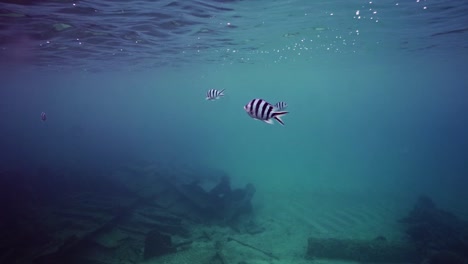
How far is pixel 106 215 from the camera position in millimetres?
13406

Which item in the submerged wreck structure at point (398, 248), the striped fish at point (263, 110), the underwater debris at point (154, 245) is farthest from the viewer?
the submerged wreck structure at point (398, 248)

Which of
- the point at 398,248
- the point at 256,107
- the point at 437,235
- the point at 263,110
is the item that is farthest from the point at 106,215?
the point at 437,235

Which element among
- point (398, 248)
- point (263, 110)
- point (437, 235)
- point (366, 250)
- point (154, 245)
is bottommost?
point (154, 245)

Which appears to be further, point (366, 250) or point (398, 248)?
point (398, 248)

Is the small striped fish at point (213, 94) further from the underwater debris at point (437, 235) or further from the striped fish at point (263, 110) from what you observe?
the underwater debris at point (437, 235)

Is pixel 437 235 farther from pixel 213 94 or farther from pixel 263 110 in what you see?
pixel 263 110

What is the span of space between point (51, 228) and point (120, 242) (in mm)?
3150

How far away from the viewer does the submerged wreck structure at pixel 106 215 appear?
10609mm

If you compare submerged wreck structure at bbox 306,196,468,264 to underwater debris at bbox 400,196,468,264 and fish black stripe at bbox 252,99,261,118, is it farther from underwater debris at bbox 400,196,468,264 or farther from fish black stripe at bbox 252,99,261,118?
fish black stripe at bbox 252,99,261,118

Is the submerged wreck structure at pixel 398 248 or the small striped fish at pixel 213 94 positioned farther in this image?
Result: the submerged wreck structure at pixel 398 248

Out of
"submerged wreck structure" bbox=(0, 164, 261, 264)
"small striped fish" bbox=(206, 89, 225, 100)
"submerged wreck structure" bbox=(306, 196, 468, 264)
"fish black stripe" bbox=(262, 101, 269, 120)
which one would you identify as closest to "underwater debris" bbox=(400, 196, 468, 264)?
"submerged wreck structure" bbox=(306, 196, 468, 264)

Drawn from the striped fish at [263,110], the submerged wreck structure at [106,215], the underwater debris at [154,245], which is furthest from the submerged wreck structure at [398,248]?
the striped fish at [263,110]

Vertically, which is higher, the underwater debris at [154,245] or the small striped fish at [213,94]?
the small striped fish at [213,94]

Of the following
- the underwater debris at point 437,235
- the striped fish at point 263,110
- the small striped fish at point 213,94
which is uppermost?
the small striped fish at point 213,94
